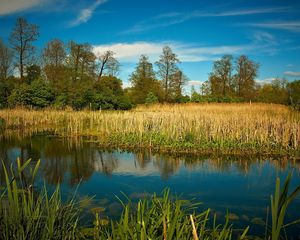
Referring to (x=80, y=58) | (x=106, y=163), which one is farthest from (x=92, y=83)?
(x=106, y=163)

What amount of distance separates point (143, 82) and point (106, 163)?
25.4 meters

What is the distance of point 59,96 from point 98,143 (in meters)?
12.4

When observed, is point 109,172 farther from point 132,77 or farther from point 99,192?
point 132,77

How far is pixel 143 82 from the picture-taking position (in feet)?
109

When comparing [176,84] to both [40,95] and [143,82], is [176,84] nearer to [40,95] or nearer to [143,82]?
[143,82]

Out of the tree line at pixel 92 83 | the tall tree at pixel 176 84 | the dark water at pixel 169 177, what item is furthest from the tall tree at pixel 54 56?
the dark water at pixel 169 177

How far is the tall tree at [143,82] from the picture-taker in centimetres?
3266

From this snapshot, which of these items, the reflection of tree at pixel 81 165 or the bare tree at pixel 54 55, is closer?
the reflection of tree at pixel 81 165

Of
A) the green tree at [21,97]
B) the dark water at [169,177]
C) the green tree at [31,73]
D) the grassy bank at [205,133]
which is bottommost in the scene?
the dark water at [169,177]

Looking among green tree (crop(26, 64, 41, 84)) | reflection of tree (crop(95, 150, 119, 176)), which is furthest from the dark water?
green tree (crop(26, 64, 41, 84))

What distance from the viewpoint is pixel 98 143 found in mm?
11586

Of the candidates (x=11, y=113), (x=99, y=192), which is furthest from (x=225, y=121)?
(x=11, y=113)

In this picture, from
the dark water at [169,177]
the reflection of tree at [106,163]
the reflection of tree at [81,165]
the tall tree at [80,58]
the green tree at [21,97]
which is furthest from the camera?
the tall tree at [80,58]

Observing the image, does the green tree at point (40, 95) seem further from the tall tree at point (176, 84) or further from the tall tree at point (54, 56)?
the tall tree at point (176, 84)
